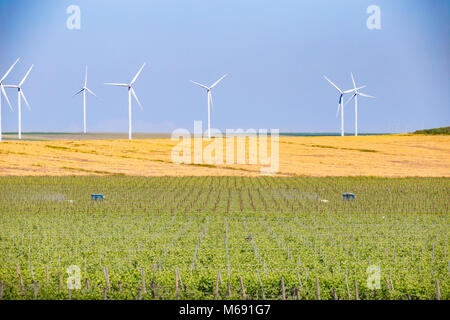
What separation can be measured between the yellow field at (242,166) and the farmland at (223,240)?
22.2ft

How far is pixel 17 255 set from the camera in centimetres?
2236

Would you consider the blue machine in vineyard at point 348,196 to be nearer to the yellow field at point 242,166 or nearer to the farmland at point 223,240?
the farmland at point 223,240

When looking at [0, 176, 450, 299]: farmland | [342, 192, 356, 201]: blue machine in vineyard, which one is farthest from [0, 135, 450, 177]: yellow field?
[342, 192, 356, 201]: blue machine in vineyard

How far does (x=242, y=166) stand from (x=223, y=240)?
118 feet

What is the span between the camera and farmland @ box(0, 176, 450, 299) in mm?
16953

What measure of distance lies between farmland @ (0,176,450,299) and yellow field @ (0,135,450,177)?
6754 mm

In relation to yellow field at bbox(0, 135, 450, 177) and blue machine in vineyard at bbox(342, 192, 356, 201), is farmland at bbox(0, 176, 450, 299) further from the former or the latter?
yellow field at bbox(0, 135, 450, 177)

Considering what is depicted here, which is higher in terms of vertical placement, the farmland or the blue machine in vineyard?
the blue machine in vineyard

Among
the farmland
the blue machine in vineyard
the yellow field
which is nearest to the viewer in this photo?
the farmland

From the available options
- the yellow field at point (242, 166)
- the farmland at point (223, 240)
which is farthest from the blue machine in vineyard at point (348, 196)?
the yellow field at point (242, 166)
